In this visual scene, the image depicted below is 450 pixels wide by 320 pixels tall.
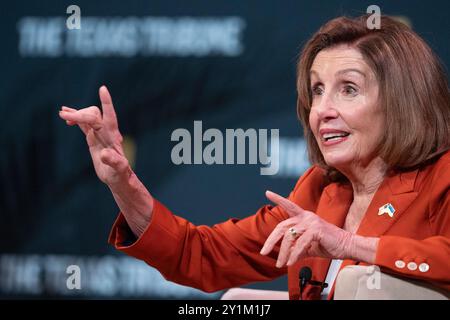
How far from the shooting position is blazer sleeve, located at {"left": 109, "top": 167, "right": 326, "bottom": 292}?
2109 mm

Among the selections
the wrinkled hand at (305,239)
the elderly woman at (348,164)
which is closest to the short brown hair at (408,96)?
the elderly woman at (348,164)

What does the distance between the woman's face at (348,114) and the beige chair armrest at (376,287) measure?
1.48 ft

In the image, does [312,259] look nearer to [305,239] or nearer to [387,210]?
[387,210]

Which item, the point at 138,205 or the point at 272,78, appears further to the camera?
the point at 272,78

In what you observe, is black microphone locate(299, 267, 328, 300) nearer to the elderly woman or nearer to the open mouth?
the elderly woman

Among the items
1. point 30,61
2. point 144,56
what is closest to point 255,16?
point 144,56

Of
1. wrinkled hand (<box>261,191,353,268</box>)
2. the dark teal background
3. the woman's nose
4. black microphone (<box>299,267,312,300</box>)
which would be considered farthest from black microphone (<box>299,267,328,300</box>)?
the dark teal background

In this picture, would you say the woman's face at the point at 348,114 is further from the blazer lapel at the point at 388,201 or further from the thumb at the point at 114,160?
the thumb at the point at 114,160

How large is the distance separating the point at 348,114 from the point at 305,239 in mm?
486

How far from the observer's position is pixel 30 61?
11.0 ft

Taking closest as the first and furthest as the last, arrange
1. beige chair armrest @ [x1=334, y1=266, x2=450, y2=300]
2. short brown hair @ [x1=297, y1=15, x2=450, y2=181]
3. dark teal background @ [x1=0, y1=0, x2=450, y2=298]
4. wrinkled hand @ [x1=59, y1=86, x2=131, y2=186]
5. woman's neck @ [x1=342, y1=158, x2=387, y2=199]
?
1. beige chair armrest @ [x1=334, y1=266, x2=450, y2=300]
2. wrinkled hand @ [x1=59, y1=86, x2=131, y2=186]
3. short brown hair @ [x1=297, y1=15, x2=450, y2=181]
4. woman's neck @ [x1=342, y1=158, x2=387, y2=199]
5. dark teal background @ [x1=0, y1=0, x2=450, y2=298]

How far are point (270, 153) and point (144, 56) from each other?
2.15ft

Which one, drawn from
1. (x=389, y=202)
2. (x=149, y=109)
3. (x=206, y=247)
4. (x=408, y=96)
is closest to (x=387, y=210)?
(x=389, y=202)
